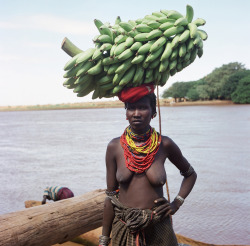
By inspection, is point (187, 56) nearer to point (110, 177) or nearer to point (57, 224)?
point (110, 177)

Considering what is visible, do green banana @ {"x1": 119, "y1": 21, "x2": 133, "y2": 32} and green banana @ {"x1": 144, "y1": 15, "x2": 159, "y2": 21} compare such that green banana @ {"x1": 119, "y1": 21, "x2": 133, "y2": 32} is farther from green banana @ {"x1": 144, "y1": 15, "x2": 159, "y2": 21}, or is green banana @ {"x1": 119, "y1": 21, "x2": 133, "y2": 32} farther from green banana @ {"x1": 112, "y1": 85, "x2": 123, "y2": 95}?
green banana @ {"x1": 112, "y1": 85, "x2": 123, "y2": 95}

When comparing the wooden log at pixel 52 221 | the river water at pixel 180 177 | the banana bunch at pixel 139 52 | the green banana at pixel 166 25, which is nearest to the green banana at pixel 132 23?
the banana bunch at pixel 139 52

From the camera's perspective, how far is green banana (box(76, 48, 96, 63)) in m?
2.56

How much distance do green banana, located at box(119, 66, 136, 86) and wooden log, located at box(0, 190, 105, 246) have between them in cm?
215

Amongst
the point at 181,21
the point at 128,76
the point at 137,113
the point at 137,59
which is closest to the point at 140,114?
the point at 137,113

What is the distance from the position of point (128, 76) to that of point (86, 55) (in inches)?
13.2

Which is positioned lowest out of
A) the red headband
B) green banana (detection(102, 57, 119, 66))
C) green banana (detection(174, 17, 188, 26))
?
the red headband

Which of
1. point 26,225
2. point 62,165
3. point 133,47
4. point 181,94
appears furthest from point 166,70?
point 181,94

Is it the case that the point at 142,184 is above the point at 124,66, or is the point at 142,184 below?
below

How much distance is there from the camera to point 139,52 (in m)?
2.49

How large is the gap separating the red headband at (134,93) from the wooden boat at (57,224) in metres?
2.06

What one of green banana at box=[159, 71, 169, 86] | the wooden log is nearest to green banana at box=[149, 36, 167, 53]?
green banana at box=[159, 71, 169, 86]

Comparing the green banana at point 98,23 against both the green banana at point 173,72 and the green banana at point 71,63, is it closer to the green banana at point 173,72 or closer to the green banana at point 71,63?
the green banana at point 71,63

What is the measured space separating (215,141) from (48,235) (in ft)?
42.0
